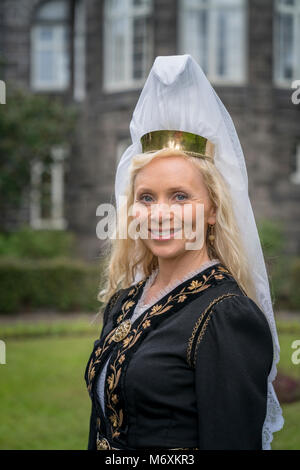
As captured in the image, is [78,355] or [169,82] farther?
[78,355]

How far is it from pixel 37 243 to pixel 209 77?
5522 millimetres

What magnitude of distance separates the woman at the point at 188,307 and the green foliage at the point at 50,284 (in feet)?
34.9

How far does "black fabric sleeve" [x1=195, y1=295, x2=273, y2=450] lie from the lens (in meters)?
1.96

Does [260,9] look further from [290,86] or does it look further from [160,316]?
[160,316]

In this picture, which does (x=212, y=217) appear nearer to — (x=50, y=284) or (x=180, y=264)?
(x=180, y=264)

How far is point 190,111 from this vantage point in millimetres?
2250

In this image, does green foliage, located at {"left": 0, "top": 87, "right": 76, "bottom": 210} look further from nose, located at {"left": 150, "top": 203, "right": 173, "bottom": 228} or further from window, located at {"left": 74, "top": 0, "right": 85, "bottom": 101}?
nose, located at {"left": 150, "top": 203, "right": 173, "bottom": 228}

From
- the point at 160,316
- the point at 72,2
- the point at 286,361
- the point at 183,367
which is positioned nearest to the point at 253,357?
the point at 183,367

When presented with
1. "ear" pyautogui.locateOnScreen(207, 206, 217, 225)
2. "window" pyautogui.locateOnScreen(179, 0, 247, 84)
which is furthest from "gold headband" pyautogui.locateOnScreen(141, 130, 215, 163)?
"window" pyautogui.locateOnScreen(179, 0, 247, 84)

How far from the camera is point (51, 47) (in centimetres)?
1803

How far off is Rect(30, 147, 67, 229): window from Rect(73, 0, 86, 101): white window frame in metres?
2.00

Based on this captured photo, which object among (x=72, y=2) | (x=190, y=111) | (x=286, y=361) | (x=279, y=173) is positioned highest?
(x=72, y=2)

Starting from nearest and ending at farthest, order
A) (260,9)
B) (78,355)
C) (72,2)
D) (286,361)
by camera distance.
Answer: (286,361) < (78,355) < (260,9) < (72,2)
